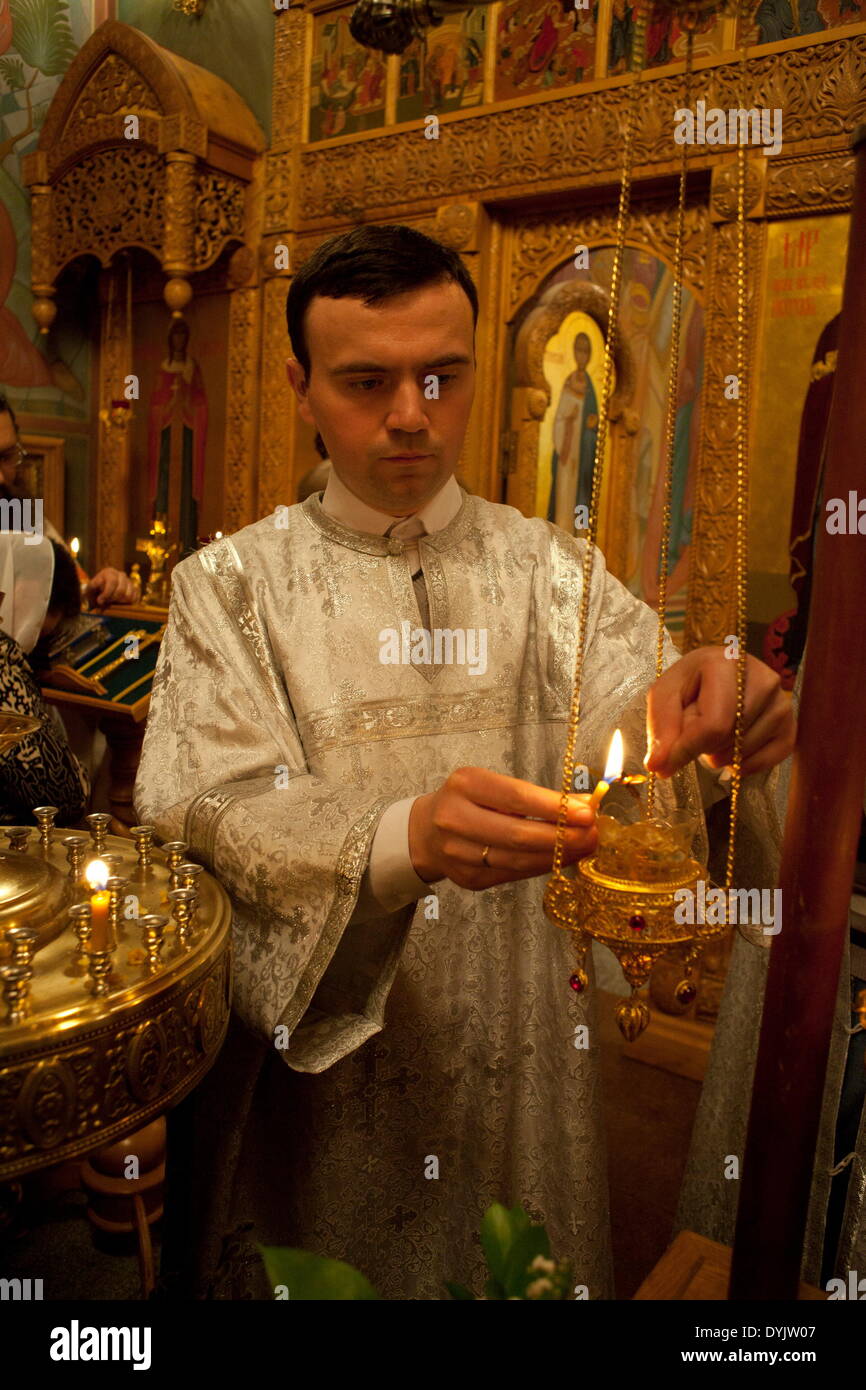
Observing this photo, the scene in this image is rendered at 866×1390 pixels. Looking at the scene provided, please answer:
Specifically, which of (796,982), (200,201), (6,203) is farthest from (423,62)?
(796,982)

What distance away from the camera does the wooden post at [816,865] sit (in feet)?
2.13

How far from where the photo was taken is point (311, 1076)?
154 centimetres

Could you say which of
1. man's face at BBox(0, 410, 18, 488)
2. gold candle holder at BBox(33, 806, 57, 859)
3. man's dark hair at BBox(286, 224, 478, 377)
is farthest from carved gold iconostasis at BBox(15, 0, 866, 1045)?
gold candle holder at BBox(33, 806, 57, 859)

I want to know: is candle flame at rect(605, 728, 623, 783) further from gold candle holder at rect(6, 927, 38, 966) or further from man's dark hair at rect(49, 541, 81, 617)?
man's dark hair at rect(49, 541, 81, 617)

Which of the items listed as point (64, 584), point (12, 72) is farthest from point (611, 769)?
point (12, 72)

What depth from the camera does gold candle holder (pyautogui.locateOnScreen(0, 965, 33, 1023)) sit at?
3.33 feet

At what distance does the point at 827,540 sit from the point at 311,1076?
119 cm

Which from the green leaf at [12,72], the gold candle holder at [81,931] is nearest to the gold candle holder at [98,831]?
the gold candle holder at [81,931]

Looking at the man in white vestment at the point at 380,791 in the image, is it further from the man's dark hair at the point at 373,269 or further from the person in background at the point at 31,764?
the person in background at the point at 31,764

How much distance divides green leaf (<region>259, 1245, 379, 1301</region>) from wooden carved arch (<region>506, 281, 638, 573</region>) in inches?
153

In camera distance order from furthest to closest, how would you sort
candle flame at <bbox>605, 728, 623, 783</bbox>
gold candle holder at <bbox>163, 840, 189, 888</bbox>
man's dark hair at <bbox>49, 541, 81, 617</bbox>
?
man's dark hair at <bbox>49, 541, 81, 617</bbox>, gold candle holder at <bbox>163, 840, 189, 888</bbox>, candle flame at <bbox>605, 728, 623, 783</bbox>

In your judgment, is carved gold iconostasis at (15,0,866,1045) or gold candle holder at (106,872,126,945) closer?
gold candle holder at (106,872,126,945)

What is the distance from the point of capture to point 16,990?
1.03 meters

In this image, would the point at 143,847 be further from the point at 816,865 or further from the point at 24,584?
the point at 24,584
